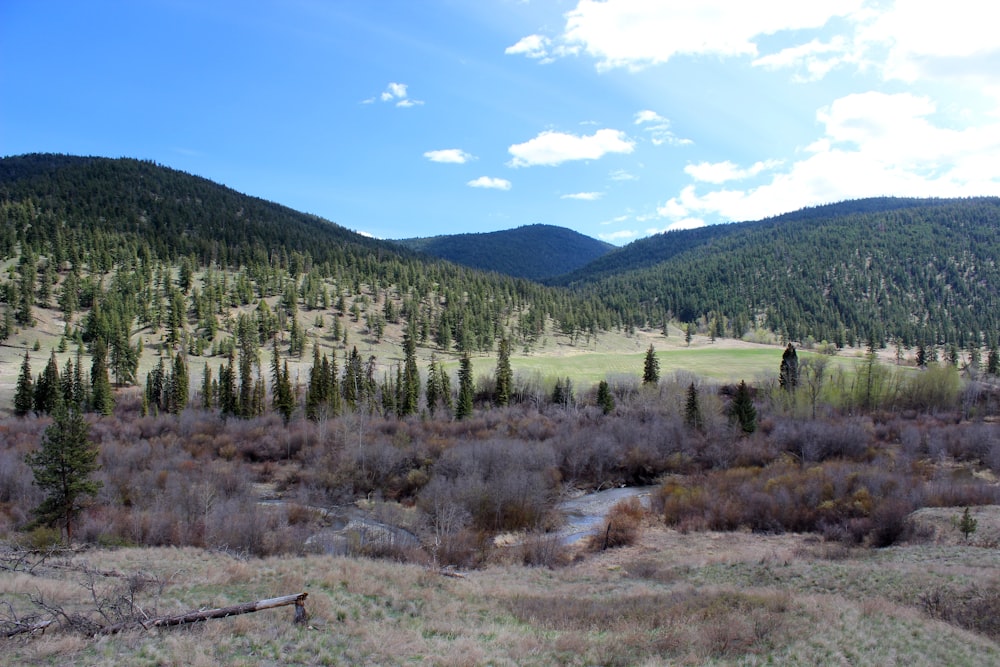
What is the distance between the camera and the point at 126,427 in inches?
2820

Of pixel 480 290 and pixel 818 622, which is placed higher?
pixel 480 290

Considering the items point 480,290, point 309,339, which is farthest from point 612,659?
point 480,290

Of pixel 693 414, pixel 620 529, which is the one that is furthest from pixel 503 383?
pixel 620 529

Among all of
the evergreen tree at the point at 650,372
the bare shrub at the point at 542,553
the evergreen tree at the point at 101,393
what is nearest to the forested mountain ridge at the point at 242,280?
the evergreen tree at the point at 101,393

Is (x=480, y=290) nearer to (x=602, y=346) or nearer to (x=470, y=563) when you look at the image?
(x=602, y=346)

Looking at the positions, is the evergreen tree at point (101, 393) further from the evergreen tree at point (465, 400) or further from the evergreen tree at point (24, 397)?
the evergreen tree at point (465, 400)

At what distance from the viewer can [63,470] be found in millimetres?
33094

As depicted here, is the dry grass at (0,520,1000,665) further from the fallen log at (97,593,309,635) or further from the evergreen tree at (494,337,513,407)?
the evergreen tree at (494,337,513,407)

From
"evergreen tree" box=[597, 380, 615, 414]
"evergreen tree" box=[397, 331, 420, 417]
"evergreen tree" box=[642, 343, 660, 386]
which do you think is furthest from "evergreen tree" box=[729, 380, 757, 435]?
"evergreen tree" box=[397, 331, 420, 417]

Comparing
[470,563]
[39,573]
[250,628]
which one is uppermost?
[250,628]

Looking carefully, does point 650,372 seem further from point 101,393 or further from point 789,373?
point 101,393

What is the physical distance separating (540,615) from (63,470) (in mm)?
29928

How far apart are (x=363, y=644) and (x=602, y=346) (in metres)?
161

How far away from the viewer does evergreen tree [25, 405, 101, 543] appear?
32656mm
